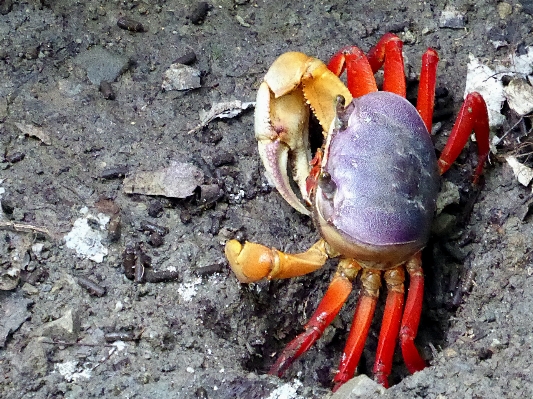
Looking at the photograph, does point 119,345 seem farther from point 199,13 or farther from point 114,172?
point 199,13

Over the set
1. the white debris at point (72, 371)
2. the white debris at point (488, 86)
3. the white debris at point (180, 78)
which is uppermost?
the white debris at point (488, 86)

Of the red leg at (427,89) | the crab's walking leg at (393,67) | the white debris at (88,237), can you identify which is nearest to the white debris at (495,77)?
the red leg at (427,89)

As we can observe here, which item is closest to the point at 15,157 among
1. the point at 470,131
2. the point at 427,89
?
the point at 427,89

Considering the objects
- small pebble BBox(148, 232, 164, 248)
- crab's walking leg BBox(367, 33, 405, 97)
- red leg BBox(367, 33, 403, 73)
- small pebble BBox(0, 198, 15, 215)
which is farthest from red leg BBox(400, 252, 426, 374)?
small pebble BBox(0, 198, 15, 215)

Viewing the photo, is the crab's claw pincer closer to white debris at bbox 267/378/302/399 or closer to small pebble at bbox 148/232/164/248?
small pebble at bbox 148/232/164/248

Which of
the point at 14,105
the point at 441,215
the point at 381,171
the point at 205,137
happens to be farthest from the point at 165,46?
the point at 441,215

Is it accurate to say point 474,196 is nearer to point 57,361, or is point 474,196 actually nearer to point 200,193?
point 200,193

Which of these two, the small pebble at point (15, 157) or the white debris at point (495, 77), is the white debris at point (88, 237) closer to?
the small pebble at point (15, 157)
